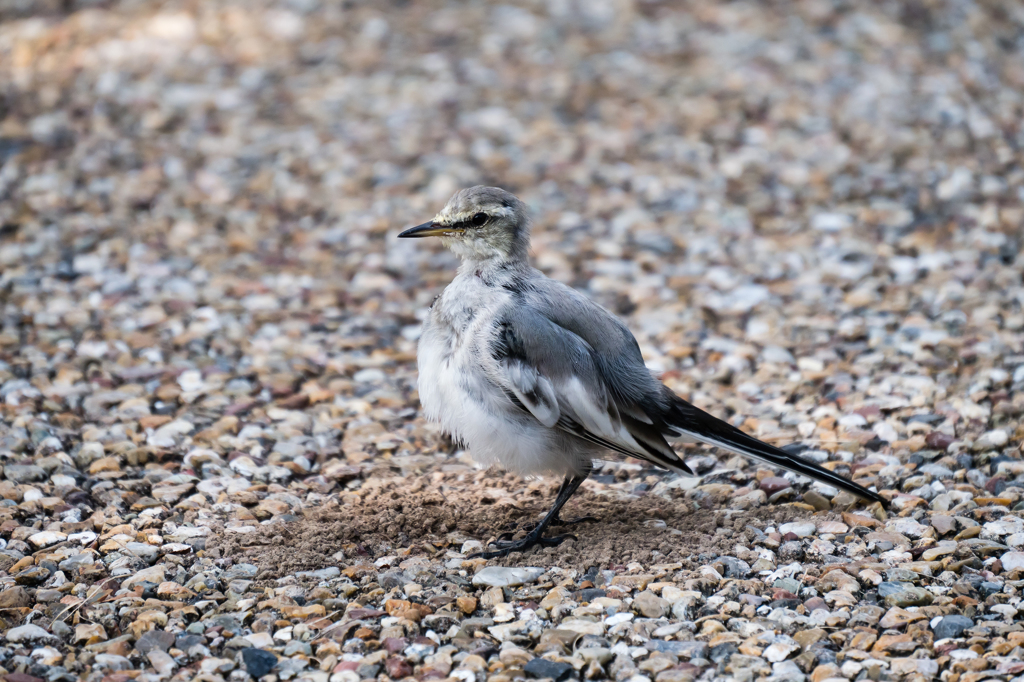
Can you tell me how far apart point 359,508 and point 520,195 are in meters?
4.26

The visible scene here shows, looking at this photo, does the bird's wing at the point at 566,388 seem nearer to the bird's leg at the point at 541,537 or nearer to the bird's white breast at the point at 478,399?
the bird's white breast at the point at 478,399

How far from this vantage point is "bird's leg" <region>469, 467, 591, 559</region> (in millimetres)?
4859

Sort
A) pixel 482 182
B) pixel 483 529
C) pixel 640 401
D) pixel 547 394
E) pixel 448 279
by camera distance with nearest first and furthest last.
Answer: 1. pixel 547 394
2. pixel 640 401
3. pixel 483 529
4. pixel 448 279
5. pixel 482 182

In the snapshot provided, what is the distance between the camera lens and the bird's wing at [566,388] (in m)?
4.82

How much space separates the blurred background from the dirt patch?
71 centimetres

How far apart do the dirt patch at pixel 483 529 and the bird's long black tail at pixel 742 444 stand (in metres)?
0.32

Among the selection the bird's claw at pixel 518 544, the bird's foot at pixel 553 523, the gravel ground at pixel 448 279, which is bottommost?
the bird's foot at pixel 553 523

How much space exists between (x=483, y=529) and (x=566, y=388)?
876 millimetres

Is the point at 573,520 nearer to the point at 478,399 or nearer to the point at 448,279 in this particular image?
the point at 478,399

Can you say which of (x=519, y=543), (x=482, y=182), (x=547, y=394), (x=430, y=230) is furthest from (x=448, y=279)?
(x=519, y=543)

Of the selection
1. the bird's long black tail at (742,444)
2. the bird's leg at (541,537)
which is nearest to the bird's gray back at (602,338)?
the bird's long black tail at (742,444)

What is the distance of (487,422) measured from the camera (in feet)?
15.9

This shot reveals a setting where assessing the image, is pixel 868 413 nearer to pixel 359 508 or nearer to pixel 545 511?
pixel 545 511

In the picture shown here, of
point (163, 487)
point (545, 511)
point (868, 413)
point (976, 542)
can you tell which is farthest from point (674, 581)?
point (163, 487)
